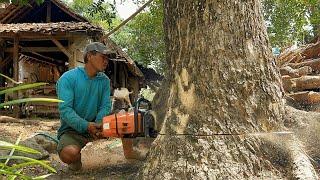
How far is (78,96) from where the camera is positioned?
3.96m

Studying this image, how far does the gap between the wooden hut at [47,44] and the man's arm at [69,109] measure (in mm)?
5089

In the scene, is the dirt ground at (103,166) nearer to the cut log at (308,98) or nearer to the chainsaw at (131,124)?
the chainsaw at (131,124)

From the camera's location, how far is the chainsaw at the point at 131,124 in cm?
339

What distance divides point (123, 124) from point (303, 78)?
4849 millimetres

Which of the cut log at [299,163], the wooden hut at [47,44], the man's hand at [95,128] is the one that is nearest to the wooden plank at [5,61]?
the wooden hut at [47,44]

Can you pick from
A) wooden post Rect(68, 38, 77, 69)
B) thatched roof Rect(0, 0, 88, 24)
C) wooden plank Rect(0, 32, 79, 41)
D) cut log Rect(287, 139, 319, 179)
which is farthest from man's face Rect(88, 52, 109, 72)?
thatched roof Rect(0, 0, 88, 24)

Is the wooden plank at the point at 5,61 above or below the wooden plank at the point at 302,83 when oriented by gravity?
above

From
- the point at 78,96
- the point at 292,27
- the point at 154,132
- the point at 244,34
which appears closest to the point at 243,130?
the point at 244,34

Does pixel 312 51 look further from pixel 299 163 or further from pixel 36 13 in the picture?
pixel 36 13

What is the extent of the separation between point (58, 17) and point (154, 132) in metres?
12.6

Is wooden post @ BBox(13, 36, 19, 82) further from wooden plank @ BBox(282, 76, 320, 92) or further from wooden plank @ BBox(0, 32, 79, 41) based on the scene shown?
wooden plank @ BBox(282, 76, 320, 92)

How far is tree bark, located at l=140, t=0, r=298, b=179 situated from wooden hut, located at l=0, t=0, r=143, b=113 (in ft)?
20.6

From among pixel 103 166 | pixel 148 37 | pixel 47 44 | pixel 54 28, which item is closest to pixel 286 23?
pixel 148 37

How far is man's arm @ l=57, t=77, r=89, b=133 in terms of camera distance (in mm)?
3730
